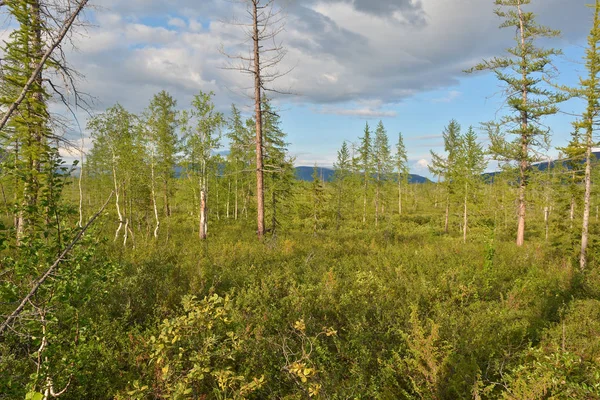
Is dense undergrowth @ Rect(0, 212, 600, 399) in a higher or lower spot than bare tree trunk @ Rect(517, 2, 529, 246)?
lower

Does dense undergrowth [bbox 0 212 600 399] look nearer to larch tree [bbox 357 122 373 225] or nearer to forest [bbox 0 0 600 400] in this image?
forest [bbox 0 0 600 400]

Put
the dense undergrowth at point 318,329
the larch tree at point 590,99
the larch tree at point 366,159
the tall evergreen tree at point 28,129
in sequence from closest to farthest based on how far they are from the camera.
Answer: the tall evergreen tree at point 28,129 → the dense undergrowth at point 318,329 → the larch tree at point 590,99 → the larch tree at point 366,159

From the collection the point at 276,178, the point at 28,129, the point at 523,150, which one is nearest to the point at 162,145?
the point at 276,178

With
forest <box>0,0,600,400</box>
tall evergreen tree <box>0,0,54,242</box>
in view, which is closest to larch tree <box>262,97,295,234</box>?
forest <box>0,0,600,400</box>

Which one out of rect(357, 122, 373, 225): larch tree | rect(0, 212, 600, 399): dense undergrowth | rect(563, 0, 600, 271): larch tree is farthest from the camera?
rect(357, 122, 373, 225): larch tree

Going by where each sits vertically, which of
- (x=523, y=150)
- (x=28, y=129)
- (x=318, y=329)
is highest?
(x=523, y=150)

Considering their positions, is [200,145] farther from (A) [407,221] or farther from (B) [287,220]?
(A) [407,221]

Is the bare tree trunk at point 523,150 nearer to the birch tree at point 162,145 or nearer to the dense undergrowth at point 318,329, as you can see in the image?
the dense undergrowth at point 318,329

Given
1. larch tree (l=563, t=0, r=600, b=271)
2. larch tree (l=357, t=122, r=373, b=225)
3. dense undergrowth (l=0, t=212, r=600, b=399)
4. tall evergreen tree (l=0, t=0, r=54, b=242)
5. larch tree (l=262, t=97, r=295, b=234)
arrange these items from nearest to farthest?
1. tall evergreen tree (l=0, t=0, r=54, b=242)
2. dense undergrowth (l=0, t=212, r=600, b=399)
3. larch tree (l=563, t=0, r=600, b=271)
4. larch tree (l=262, t=97, r=295, b=234)
5. larch tree (l=357, t=122, r=373, b=225)

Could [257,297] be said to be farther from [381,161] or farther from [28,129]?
[381,161]

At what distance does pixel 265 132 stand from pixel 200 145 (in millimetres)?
5930

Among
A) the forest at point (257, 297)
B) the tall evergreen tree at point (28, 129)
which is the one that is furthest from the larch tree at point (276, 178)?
the tall evergreen tree at point (28, 129)

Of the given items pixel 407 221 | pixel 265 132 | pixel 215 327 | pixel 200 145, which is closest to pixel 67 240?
pixel 215 327

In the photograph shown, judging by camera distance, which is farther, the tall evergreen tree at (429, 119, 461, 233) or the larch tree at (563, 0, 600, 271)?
the tall evergreen tree at (429, 119, 461, 233)
